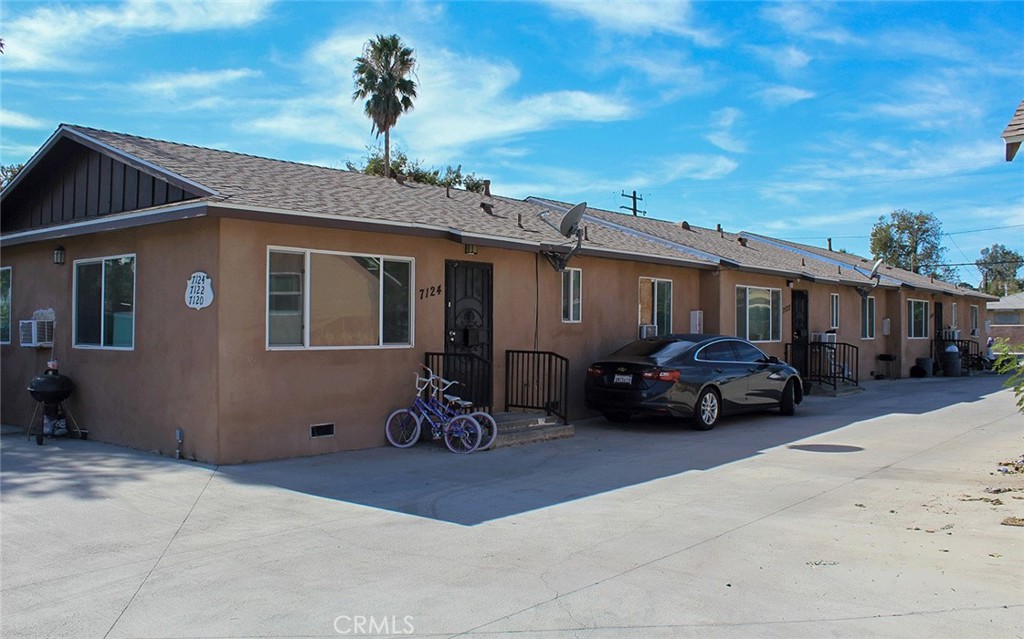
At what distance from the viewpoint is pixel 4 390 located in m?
13.1

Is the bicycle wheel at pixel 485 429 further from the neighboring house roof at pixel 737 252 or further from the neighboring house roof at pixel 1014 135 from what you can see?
the neighboring house roof at pixel 737 252

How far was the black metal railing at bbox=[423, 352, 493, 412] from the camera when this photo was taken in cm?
1118

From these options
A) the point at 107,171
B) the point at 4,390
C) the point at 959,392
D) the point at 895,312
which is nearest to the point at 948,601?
the point at 107,171

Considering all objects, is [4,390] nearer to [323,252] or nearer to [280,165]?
[280,165]

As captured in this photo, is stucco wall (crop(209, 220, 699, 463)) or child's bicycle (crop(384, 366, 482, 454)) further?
child's bicycle (crop(384, 366, 482, 454))

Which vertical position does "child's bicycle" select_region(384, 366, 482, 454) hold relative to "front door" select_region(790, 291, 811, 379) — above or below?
below

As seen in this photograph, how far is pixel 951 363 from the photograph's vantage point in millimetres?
26000

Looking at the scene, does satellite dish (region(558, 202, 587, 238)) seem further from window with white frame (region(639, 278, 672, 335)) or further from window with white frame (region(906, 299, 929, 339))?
window with white frame (region(906, 299, 929, 339))

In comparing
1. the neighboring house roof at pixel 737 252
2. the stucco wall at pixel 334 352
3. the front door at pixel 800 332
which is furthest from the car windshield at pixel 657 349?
the front door at pixel 800 332

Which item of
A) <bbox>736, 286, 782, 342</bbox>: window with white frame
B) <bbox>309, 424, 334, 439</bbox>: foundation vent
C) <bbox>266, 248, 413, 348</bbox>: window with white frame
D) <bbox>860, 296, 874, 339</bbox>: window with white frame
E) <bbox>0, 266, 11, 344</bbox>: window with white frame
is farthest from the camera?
<bbox>860, 296, 874, 339</bbox>: window with white frame

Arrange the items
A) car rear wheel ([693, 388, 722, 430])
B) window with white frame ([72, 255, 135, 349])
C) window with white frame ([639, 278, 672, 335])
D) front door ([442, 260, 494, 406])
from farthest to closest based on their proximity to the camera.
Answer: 1. window with white frame ([639, 278, 672, 335])
2. car rear wheel ([693, 388, 722, 430])
3. front door ([442, 260, 494, 406])
4. window with white frame ([72, 255, 135, 349])

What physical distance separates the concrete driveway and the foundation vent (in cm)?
40

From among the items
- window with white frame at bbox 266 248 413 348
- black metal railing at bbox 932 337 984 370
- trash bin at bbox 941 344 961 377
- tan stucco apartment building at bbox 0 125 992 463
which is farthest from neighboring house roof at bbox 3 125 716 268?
black metal railing at bbox 932 337 984 370

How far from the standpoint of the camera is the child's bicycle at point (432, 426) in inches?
404
